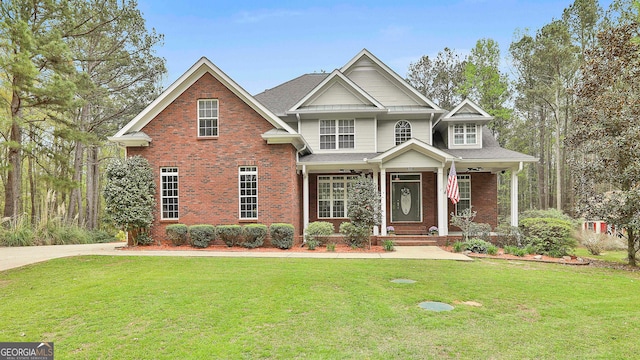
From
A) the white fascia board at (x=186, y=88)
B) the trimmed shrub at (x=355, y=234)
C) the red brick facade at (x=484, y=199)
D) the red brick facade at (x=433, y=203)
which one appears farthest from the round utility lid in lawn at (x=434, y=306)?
the red brick facade at (x=484, y=199)

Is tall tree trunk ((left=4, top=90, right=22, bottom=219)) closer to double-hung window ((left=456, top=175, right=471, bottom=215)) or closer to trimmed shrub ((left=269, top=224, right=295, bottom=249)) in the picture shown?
trimmed shrub ((left=269, top=224, right=295, bottom=249))

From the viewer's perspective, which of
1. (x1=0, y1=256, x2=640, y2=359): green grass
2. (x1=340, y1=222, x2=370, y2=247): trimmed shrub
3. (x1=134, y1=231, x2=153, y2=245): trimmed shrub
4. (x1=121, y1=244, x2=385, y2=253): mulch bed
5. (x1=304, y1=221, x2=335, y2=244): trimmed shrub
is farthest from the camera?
(x1=134, y1=231, x2=153, y2=245): trimmed shrub

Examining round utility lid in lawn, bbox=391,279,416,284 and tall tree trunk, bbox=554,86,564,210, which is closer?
round utility lid in lawn, bbox=391,279,416,284

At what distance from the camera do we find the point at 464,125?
18.2m

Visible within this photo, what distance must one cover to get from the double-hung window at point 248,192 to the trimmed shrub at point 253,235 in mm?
898

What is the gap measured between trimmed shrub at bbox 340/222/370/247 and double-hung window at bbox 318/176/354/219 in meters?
3.20

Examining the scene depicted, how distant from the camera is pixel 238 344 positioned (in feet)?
15.7

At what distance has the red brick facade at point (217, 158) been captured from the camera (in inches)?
574

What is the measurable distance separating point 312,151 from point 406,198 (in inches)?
197

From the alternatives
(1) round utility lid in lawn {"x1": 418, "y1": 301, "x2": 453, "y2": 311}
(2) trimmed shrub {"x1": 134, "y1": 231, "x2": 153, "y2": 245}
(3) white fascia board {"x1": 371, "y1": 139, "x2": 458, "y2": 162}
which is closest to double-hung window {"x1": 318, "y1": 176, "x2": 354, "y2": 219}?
(3) white fascia board {"x1": 371, "y1": 139, "x2": 458, "y2": 162}

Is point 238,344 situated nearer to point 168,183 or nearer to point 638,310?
point 638,310

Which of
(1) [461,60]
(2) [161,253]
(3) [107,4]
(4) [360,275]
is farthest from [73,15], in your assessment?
(1) [461,60]

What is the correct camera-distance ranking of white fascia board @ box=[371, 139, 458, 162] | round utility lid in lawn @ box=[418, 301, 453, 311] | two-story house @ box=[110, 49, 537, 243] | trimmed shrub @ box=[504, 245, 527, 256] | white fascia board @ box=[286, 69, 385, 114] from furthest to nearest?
Answer: white fascia board @ box=[286, 69, 385, 114] < white fascia board @ box=[371, 139, 458, 162] < two-story house @ box=[110, 49, 537, 243] < trimmed shrub @ box=[504, 245, 527, 256] < round utility lid in lawn @ box=[418, 301, 453, 311]

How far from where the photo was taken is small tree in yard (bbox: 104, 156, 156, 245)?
44.5 feet
